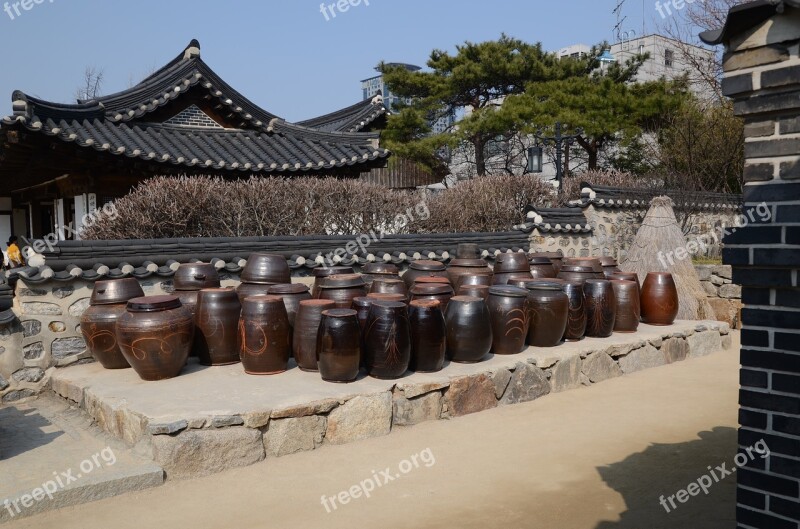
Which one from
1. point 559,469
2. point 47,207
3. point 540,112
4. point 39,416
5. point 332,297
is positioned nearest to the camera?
point 559,469

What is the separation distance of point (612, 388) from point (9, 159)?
936cm

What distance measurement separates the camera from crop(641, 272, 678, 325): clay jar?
8500 millimetres

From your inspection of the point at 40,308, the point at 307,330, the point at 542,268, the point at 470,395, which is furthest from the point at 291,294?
the point at 542,268

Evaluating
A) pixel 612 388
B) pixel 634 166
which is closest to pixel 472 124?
pixel 634 166

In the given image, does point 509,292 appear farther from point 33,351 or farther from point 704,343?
point 33,351

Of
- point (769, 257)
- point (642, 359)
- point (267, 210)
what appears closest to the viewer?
point (769, 257)

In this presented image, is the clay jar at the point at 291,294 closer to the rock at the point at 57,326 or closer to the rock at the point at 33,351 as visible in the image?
the rock at the point at 57,326

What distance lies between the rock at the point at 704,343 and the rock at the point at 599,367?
174 centimetres

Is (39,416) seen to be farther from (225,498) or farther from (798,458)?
(798,458)

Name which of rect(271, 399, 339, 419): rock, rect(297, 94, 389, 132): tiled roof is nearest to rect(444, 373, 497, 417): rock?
rect(271, 399, 339, 419): rock

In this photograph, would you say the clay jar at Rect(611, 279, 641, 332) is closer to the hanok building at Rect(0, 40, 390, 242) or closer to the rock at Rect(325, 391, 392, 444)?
the rock at Rect(325, 391, 392, 444)

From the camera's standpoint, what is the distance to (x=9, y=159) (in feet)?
31.9

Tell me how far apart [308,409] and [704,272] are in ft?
28.9

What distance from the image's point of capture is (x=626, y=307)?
25.9ft
